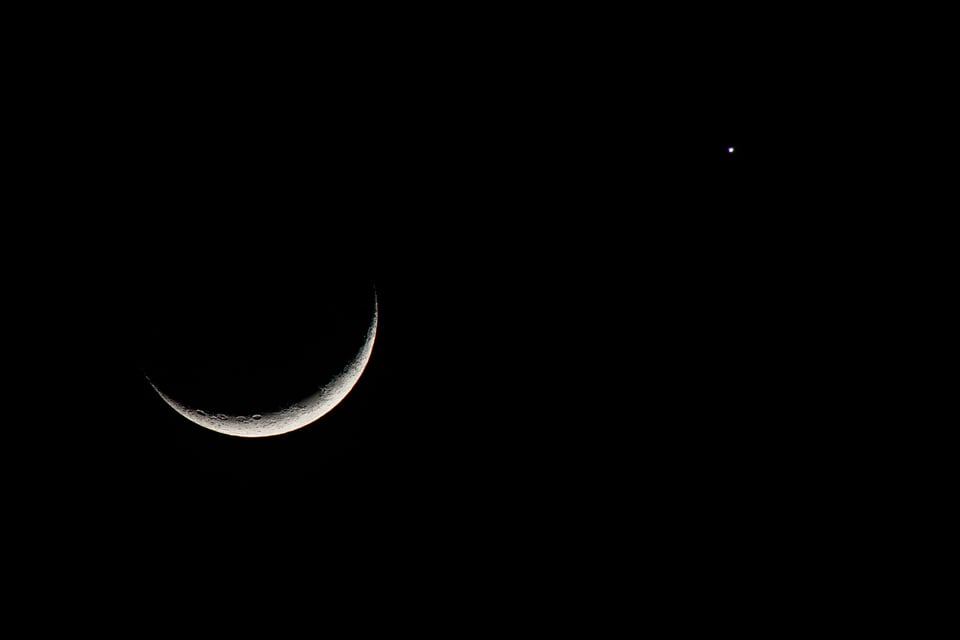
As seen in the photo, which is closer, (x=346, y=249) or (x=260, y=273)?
(x=260, y=273)

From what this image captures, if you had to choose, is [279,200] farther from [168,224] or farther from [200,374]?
[200,374]

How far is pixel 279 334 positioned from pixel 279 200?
44 centimetres

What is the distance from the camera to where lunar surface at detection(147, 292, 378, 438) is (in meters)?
1.88

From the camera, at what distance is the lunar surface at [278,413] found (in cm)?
188

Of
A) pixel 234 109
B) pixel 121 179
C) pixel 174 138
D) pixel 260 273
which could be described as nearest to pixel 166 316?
pixel 260 273

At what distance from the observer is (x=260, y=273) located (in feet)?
5.60

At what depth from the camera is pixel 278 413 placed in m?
1.88

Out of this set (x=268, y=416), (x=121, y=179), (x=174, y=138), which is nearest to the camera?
(x=121, y=179)

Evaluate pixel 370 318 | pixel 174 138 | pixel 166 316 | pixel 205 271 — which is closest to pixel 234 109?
pixel 174 138

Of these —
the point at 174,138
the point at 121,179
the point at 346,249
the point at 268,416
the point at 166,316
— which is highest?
the point at 174,138

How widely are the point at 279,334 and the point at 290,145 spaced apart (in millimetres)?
634

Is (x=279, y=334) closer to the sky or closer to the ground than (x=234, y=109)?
closer to the ground

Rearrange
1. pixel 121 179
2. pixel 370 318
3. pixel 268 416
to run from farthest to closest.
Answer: pixel 370 318, pixel 268 416, pixel 121 179

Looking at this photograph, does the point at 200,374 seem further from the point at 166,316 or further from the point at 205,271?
the point at 205,271
